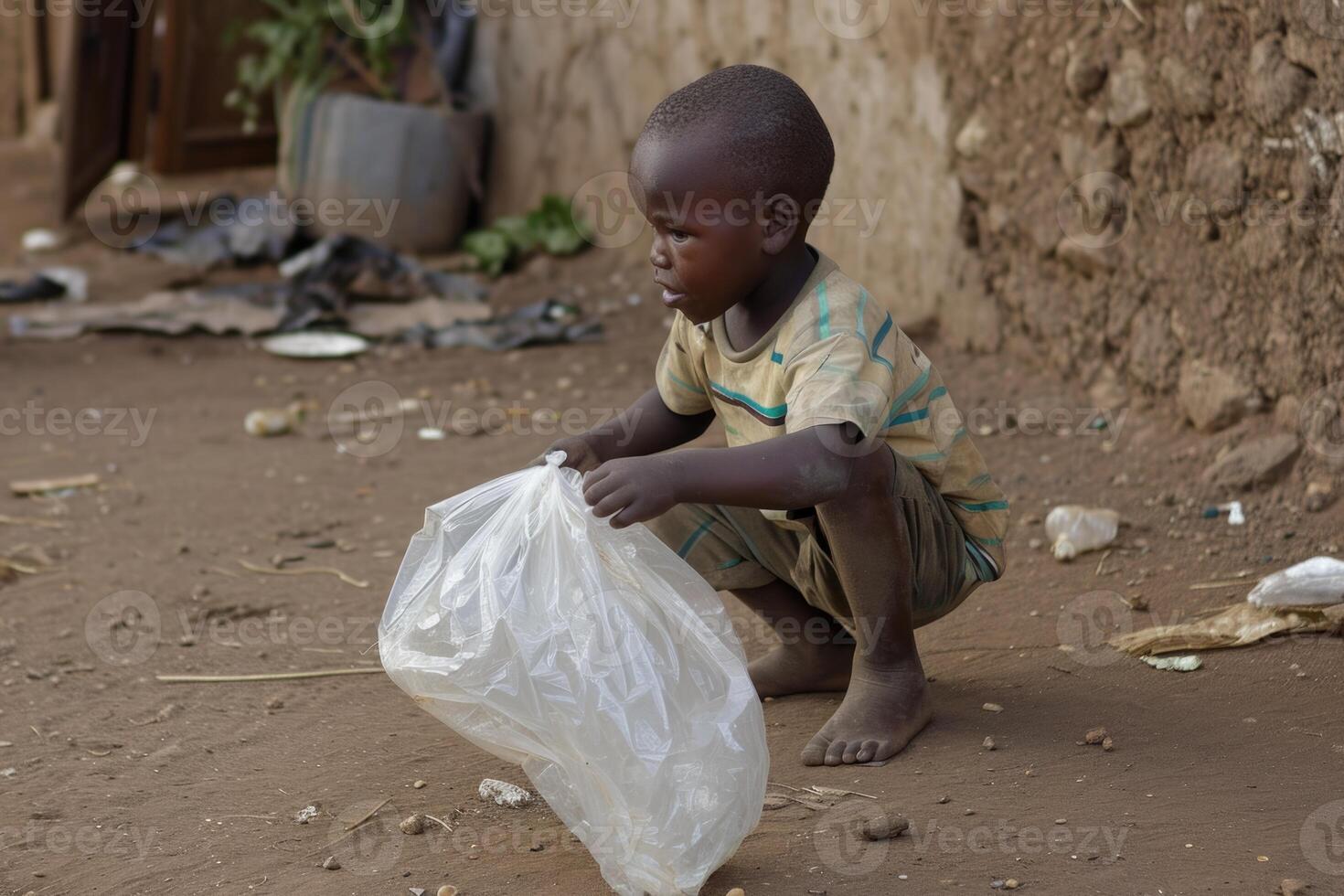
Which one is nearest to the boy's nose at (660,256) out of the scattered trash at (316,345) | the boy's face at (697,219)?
the boy's face at (697,219)

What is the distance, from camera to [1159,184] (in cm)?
360

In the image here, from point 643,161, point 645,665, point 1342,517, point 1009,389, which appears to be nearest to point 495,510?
point 645,665

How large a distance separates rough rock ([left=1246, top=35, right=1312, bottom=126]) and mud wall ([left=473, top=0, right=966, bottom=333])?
1.22 m

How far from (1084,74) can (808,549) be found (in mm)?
2113

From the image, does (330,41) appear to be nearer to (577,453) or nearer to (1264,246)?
(1264,246)

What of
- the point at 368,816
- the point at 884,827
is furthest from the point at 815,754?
the point at 368,816

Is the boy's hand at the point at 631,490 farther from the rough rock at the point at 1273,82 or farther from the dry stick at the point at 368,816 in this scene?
the rough rock at the point at 1273,82

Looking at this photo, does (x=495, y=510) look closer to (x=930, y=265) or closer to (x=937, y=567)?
(x=937, y=567)

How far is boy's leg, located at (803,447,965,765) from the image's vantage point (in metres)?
2.06

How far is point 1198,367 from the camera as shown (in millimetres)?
3516

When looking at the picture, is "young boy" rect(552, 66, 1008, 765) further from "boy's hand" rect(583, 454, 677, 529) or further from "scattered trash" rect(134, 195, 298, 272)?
"scattered trash" rect(134, 195, 298, 272)

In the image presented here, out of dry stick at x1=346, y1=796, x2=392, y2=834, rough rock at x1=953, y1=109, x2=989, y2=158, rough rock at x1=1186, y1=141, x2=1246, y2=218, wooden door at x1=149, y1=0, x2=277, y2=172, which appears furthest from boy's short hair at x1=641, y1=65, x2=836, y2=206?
wooden door at x1=149, y1=0, x2=277, y2=172

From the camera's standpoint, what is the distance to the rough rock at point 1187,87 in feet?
11.0

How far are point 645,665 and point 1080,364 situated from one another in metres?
2.54
